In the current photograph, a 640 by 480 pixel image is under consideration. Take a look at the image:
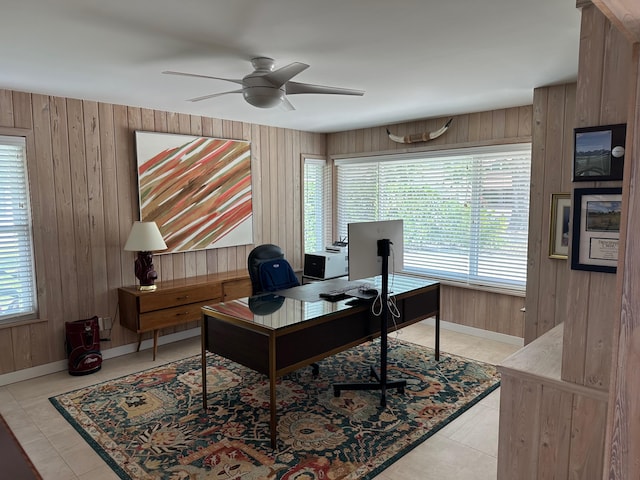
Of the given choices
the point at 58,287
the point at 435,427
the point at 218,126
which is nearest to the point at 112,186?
the point at 58,287

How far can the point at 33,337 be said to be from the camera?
144 inches

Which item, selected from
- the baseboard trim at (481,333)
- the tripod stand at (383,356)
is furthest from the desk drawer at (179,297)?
the baseboard trim at (481,333)

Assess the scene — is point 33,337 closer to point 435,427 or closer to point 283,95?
point 283,95

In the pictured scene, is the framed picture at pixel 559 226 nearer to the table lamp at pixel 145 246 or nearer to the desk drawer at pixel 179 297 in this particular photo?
the desk drawer at pixel 179 297

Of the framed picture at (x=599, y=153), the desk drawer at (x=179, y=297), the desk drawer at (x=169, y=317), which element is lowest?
the desk drawer at (x=169, y=317)

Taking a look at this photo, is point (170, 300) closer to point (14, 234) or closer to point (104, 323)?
point (104, 323)

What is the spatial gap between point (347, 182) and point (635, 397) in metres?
4.97

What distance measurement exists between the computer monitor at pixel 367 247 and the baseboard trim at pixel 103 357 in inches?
96.5

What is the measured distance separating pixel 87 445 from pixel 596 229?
304 centimetres

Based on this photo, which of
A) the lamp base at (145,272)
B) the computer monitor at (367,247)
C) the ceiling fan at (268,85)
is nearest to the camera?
the ceiling fan at (268,85)

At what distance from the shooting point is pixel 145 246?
389cm

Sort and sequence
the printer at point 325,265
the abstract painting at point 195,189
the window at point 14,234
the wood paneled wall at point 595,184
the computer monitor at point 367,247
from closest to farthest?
the wood paneled wall at point 595,184 → the computer monitor at point 367,247 → the window at point 14,234 → the abstract painting at point 195,189 → the printer at point 325,265

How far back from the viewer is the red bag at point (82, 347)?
12.1 feet

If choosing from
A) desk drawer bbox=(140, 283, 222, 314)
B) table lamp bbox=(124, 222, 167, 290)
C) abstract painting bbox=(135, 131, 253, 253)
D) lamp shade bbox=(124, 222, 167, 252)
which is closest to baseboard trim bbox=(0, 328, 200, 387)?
desk drawer bbox=(140, 283, 222, 314)
